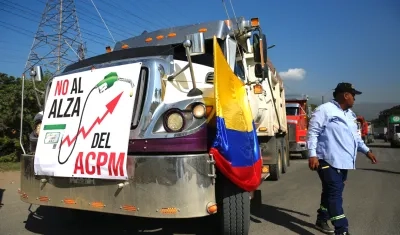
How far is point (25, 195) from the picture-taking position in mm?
4285

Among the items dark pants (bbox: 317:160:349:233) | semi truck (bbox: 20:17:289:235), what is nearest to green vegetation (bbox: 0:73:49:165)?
semi truck (bbox: 20:17:289:235)

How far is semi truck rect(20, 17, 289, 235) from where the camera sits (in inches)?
135

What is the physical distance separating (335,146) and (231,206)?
4.98 feet

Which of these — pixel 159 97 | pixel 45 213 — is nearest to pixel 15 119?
pixel 45 213

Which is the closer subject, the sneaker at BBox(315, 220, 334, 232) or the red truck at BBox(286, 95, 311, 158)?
the sneaker at BBox(315, 220, 334, 232)

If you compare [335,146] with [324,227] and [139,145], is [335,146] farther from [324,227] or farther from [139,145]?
[139,145]

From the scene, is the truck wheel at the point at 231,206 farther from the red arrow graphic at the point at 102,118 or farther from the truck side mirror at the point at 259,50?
the truck side mirror at the point at 259,50

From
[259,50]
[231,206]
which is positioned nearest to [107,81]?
[231,206]

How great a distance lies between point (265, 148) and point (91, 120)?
5.35m

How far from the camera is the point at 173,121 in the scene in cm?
360

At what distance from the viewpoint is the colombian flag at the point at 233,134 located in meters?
3.44

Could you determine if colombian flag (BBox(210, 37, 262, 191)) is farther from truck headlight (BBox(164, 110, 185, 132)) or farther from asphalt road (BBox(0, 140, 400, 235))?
asphalt road (BBox(0, 140, 400, 235))

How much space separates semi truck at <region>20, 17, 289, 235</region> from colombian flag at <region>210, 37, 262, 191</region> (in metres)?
0.02

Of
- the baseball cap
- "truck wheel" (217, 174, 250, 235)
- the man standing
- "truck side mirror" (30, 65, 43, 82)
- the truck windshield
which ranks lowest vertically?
"truck wheel" (217, 174, 250, 235)
